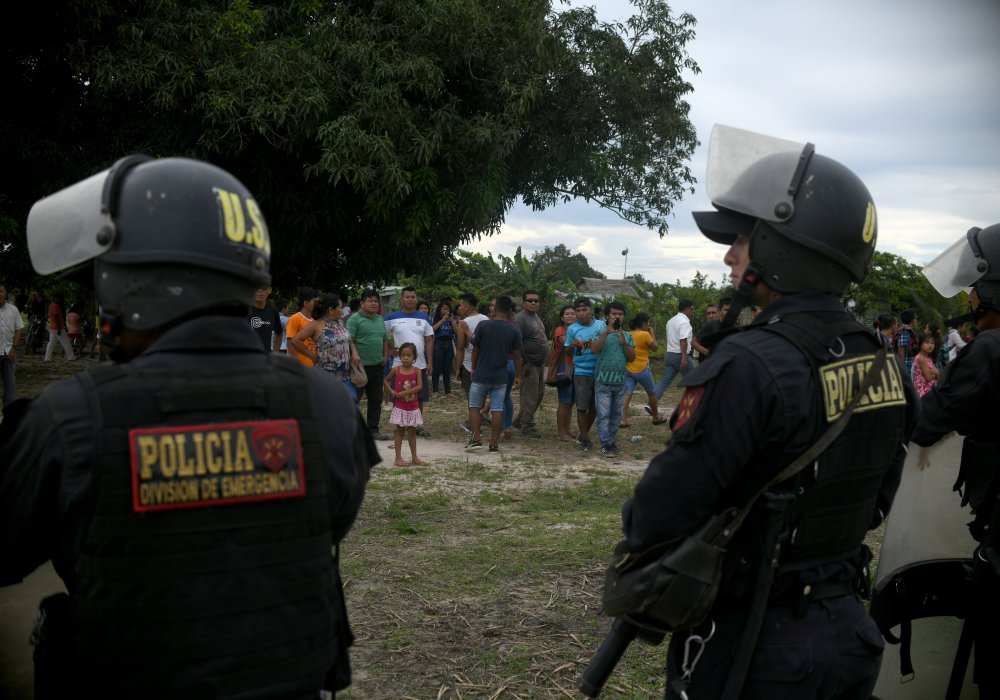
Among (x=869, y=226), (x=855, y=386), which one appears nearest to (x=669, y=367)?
(x=869, y=226)

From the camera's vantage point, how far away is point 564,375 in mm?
11641

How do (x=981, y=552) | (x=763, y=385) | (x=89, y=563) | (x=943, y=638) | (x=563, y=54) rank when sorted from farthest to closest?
1. (x=563, y=54)
2. (x=943, y=638)
3. (x=981, y=552)
4. (x=763, y=385)
5. (x=89, y=563)

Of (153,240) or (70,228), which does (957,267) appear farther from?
(70,228)

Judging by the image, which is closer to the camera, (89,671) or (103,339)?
(89,671)

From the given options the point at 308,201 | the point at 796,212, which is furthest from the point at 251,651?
the point at 308,201

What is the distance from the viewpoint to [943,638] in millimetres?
3602

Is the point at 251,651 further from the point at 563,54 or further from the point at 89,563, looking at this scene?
the point at 563,54

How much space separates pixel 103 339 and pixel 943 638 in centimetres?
349

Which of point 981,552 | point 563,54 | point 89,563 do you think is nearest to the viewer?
point 89,563

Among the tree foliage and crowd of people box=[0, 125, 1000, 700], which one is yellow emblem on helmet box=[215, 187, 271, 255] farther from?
the tree foliage

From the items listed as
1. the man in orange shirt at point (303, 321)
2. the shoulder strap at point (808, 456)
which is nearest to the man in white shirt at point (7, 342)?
the man in orange shirt at point (303, 321)

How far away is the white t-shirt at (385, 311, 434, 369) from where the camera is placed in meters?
11.2

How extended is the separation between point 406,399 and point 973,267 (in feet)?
21.6

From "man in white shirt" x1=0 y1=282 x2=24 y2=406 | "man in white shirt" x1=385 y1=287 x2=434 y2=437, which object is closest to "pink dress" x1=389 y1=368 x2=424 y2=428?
"man in white shirt" x1=385 y1=287 x2=434 y2=437
